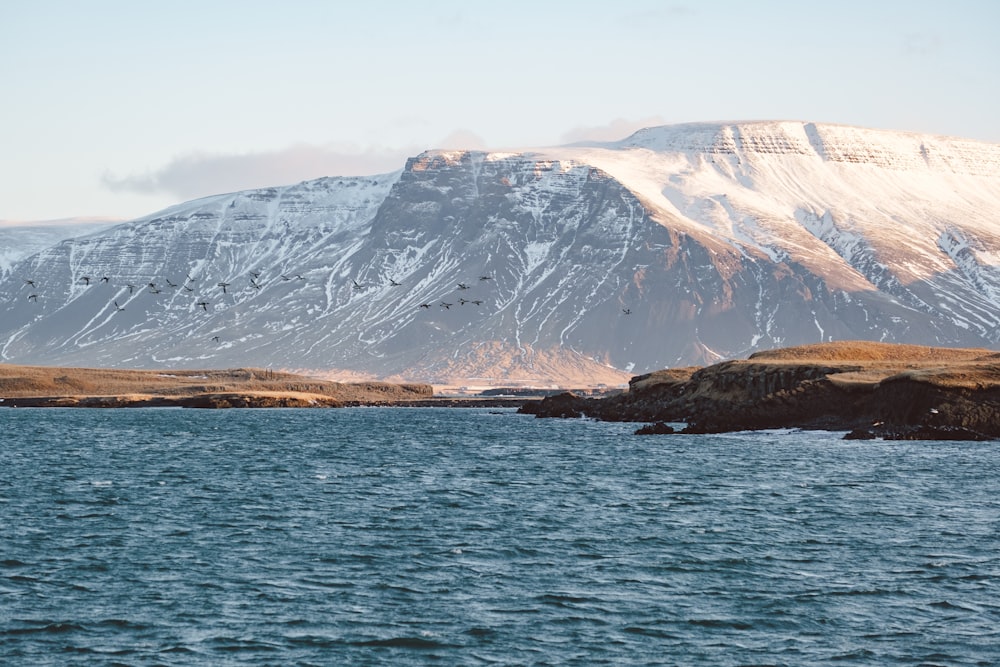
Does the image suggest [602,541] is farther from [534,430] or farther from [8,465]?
[534,430]

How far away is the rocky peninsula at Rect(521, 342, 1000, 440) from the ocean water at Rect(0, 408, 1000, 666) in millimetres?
13697

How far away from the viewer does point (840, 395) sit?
397 ft

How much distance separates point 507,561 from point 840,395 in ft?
251

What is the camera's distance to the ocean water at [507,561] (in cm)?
3747

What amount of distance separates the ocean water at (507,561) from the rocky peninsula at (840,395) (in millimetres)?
13697

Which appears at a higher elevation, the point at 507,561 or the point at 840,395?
the point at 840,395

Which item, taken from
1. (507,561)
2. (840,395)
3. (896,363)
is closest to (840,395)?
(840,395)

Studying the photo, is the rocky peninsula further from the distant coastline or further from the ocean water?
the ocean water

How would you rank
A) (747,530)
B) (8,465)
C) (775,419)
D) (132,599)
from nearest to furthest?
(132,599) < (747,530) < (8,465) < (775,419)

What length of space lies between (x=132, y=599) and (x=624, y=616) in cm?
1452

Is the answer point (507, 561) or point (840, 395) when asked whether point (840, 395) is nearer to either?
point (840, 395)

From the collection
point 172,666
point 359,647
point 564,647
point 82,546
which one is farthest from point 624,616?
point 82,546

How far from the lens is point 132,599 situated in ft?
140

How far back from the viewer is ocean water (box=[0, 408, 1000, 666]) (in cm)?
3747
